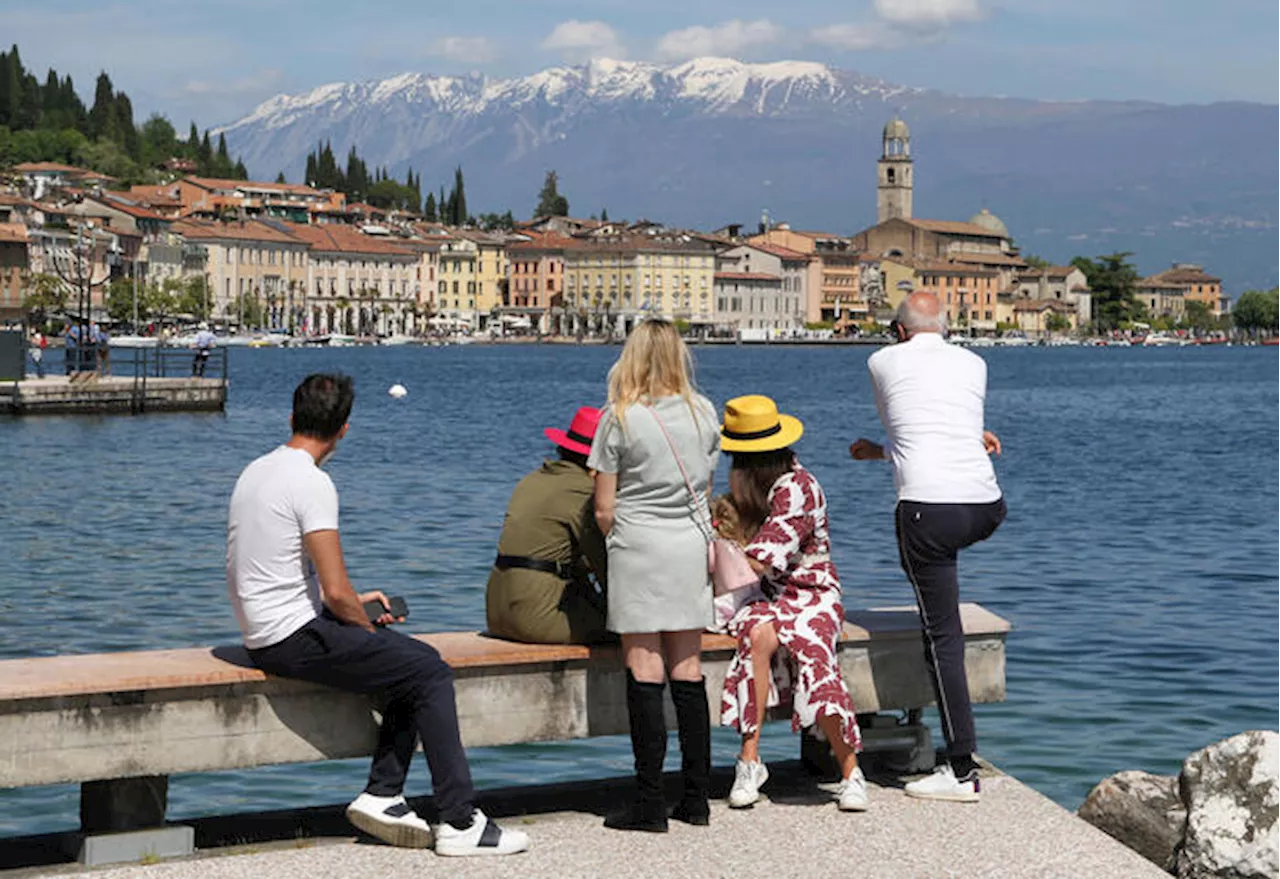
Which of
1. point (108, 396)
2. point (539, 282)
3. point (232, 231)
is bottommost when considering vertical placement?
point (108, 396)

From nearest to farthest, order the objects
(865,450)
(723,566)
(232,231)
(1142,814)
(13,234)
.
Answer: (723,566) < (1142,814) < (865,450) < (13,234) < (232,231)

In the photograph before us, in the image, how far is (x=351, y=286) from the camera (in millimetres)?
170125

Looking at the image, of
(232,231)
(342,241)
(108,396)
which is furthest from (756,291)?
(108,396)

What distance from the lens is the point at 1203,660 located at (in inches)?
500

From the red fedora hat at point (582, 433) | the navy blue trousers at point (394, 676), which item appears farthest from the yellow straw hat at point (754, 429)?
the navy blue trousers at point (394, 676)

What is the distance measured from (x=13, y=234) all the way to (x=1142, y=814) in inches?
4317

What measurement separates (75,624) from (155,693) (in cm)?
902

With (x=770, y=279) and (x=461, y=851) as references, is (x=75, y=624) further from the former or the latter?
(x=770, y=279)

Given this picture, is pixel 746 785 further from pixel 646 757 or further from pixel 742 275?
pixel 742 275

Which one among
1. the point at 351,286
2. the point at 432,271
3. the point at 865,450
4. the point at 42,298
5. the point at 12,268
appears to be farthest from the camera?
the point at 432,271

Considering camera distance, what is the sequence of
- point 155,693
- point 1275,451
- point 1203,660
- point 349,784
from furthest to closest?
point 1275,451 → point 1203,660 → point 349,784 → point 155,693

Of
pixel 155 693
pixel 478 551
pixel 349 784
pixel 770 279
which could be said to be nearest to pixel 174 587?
pixel 478 551

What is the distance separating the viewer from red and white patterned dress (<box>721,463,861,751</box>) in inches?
254

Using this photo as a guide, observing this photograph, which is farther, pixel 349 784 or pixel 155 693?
pixel 349 784
